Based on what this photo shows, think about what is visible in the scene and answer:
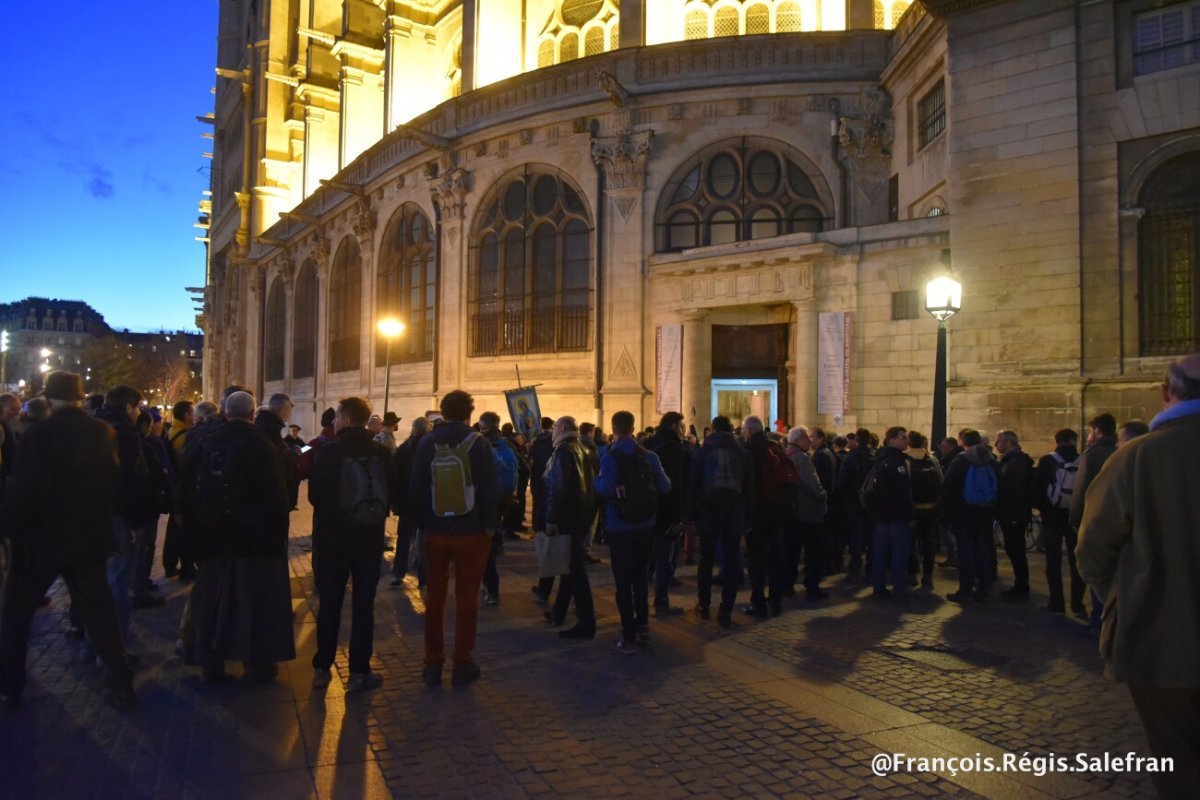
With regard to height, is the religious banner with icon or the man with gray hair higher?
the religious banner with icon

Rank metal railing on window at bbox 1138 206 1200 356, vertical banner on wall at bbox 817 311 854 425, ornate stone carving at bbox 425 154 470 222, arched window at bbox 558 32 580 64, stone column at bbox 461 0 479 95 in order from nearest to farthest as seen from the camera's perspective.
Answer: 1. metal railing on window at bbox 1138 206 1200 356
2. vertical banner on wall at bbox 817 311 854 425
3. ornate stone carving at bbox 425 154 470 222
4. stone column at bbox 461 0 479 95
5. arched window at bbox 558 32 580 64

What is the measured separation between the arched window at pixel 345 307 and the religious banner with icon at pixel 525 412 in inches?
773

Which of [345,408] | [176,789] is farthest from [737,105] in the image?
[176,789]

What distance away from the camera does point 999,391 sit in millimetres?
13977

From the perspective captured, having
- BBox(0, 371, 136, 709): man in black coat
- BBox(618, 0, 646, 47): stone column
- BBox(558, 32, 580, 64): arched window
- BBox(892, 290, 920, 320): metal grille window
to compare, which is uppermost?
BBox(558, 32, 580, 64): arched window

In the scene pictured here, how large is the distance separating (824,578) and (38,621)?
8.31 metres

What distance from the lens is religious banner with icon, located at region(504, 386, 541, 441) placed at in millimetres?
14953

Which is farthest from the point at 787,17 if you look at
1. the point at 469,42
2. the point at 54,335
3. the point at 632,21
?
the point at 54,335

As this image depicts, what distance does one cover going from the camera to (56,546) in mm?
5184

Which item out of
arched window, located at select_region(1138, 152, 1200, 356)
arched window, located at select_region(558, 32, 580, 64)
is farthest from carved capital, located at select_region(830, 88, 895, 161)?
arched window, located at select_region(558, 32, 580, 64)

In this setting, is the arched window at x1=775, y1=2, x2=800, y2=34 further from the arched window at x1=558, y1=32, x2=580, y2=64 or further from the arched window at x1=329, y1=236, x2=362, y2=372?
the arched window at x1=329, y1=236, x2=362, y2=372

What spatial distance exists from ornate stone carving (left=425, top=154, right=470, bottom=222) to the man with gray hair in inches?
844

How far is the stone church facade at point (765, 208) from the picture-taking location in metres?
13.1

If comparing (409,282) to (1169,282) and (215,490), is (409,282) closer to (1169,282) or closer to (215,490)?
(1169,282)
